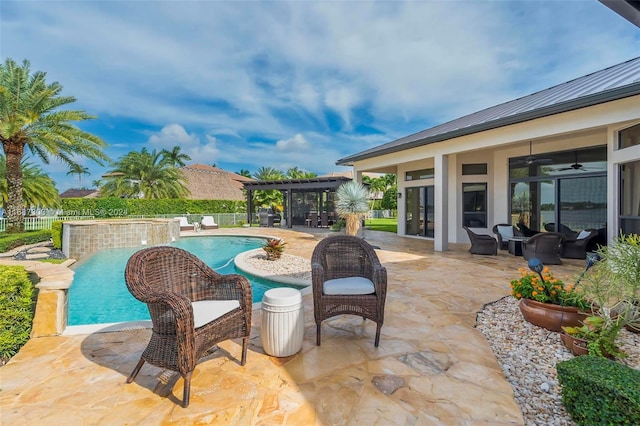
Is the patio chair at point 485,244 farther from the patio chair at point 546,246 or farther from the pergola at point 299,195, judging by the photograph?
the pergola at point 299,195

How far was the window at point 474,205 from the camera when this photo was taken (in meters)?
11.3

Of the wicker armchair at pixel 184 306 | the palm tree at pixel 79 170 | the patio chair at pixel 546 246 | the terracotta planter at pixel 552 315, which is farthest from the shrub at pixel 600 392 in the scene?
the palm tree at pixel 79 170

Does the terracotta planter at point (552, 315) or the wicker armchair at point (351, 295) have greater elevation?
the wicker armchair at point (351, 295)

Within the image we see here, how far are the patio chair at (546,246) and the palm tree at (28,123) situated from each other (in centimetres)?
1776

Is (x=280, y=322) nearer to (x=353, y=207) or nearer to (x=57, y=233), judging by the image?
(x=353, y=207)

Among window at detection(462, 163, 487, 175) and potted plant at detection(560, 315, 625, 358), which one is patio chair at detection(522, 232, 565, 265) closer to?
window at detection(462, 163, 487, 175)

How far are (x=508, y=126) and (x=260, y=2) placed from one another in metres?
7.66

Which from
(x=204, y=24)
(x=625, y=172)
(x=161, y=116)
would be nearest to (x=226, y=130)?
(x=161, y=116)

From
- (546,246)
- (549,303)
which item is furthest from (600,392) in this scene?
(546,246)

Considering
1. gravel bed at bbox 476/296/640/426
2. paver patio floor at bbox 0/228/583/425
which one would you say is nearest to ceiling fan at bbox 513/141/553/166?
gravel bed at bbox 476/296/640/426

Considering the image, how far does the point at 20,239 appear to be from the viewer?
37.3 feet

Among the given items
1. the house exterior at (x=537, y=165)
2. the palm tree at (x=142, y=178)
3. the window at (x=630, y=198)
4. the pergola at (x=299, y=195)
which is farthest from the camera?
the palm tree at (x=142, y=178)

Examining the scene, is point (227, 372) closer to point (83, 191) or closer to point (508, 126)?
point (508, 126)

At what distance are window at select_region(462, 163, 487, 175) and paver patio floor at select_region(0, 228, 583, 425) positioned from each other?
8.80m
